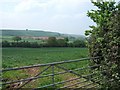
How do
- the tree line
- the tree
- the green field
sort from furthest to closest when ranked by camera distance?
the green field → the tree line → the tree

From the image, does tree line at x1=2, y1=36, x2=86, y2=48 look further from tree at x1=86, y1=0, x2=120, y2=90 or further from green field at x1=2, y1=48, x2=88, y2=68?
tree at x1=86, y1=0, x2=120, y2=90

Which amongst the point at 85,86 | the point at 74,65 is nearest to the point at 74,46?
the point at 74,65

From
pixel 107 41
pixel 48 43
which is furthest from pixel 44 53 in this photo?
pixel 107 41

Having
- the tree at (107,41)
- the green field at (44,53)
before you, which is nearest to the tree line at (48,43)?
the green field at (44,53)

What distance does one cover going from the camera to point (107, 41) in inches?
331

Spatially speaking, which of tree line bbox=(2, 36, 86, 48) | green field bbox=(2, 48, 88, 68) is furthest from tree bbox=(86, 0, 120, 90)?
green field bbox=(2, 48, 88, 68)

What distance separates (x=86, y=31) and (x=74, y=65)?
667 centimetres

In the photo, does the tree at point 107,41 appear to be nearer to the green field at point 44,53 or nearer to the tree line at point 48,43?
the tree line at point 48,43

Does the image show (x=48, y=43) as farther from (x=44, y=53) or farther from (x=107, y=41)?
(x=107, y=41)

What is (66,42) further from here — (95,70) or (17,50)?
(95,70)

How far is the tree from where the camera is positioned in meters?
7.97

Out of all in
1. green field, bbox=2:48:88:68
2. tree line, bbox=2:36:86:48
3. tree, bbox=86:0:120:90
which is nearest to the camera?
tree, bbox=86:0:120:90

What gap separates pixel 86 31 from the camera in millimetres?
9531

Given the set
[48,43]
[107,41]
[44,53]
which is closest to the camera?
[107,41]
